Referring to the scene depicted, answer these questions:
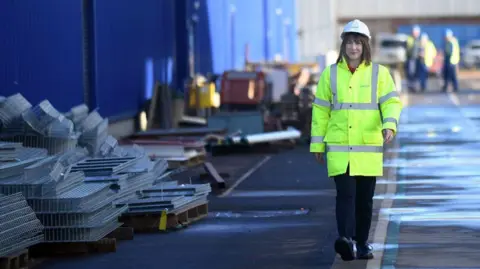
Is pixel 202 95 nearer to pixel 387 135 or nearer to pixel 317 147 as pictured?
pixel 317 147

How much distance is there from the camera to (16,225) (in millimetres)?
10289

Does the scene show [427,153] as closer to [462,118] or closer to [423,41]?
[462,118]

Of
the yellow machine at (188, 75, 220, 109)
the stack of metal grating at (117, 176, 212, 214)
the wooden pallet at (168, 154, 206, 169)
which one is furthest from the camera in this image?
the yellow machine at (188, 75, 220, 109)

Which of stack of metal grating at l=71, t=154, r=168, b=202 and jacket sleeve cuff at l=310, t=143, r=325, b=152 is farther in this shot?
stack of metal grating at l=71, t=154, r=168, b=202

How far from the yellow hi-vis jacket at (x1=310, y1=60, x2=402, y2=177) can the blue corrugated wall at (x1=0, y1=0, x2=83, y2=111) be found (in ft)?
19.7

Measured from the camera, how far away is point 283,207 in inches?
578

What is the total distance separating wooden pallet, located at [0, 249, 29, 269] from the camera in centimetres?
1005

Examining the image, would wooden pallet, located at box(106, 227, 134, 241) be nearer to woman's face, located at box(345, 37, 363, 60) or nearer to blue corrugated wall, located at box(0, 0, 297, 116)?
woman's face, located at box(345, 37, 363, 60)

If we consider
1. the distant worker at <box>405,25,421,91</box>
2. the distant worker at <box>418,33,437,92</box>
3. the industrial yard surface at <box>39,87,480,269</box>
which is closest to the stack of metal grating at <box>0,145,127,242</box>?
the industrial yard surface at <box>39,87,480,269</box>

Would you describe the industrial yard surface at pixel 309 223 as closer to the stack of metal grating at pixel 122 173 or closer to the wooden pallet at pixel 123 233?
the wooden pallet at pixel 123 233

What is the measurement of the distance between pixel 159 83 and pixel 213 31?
9426 millimetres

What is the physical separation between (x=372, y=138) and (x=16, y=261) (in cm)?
276

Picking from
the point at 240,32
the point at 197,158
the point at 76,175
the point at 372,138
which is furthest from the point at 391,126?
the point at 240,32

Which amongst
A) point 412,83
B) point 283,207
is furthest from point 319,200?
point 412,83
